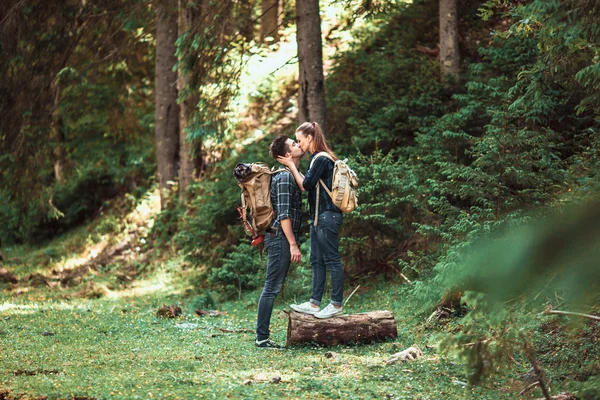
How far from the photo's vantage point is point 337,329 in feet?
26.1

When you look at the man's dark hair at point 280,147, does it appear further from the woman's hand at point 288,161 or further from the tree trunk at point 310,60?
the tree trunk at point 310,60

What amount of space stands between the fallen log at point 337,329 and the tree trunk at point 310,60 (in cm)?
536

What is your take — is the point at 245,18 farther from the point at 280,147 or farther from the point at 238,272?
the point at 280,147

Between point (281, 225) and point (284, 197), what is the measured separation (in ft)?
1.04

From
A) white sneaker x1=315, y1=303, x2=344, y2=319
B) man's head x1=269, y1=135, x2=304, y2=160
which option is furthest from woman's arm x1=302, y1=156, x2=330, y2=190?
white sneaker x1=315, y1=303, x2=344, y2=319

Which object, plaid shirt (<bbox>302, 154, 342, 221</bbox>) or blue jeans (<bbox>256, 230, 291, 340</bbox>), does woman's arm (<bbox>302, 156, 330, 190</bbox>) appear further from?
blue jeans (<bbox>256, 230, 291, 340</bbox>)

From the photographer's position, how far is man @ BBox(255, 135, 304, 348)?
7.79 metres

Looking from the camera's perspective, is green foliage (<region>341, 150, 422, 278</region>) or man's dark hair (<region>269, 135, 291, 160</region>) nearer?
man's dark hair (<region>269, 135, 291, 160</region>)

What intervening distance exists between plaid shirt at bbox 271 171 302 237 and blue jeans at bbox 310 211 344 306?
0.31 meters

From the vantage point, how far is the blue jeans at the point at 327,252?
7.79m

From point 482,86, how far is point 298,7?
3.58 metres

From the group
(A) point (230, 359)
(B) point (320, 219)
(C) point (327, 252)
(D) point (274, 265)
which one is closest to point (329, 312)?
(C) point (327, 252)

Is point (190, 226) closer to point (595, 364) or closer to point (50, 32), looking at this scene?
point (50, 32)

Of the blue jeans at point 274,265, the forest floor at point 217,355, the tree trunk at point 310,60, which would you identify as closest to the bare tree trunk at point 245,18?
the tree trunk at point 310,60
